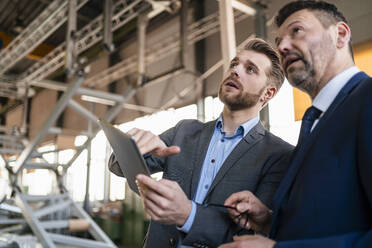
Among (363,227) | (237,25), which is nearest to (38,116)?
(237,25)

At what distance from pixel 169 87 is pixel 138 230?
3.85m

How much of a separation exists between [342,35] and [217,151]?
69cm

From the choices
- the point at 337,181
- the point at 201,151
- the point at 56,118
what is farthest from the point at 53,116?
the point at 337,181

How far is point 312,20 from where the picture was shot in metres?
1.07

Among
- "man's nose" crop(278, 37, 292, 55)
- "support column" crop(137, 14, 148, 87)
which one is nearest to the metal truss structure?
"support column" crop(137, 14, 148, 87)

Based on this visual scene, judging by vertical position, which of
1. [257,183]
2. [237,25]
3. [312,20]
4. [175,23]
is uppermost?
[175,23]

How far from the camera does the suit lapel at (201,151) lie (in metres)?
1.37

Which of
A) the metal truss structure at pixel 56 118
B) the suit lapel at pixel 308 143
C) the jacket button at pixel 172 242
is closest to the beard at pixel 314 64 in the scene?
the suit lapel at pixel 308 143

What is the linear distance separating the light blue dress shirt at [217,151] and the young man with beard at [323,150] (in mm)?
242

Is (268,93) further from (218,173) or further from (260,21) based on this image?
(260,21)

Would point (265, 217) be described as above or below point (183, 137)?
below

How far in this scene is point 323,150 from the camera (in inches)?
33.7

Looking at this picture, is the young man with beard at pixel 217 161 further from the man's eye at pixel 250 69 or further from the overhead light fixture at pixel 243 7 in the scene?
the overhead light fixture at pixel 243 7

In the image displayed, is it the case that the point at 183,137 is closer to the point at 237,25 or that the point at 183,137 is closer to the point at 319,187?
the point at 319,187
